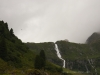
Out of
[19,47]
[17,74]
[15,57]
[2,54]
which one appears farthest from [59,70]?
[17,74]

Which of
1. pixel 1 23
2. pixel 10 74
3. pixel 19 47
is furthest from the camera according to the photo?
pixel 1 23

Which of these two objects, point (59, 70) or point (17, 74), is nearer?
point (17, 74)

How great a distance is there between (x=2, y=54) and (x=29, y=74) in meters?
65.2

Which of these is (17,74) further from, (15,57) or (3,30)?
(3,30)

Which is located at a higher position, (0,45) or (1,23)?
(1,23)

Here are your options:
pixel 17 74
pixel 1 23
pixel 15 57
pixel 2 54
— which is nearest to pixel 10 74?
pixel 17 74

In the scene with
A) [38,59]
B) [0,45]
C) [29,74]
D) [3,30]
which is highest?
[3,30]

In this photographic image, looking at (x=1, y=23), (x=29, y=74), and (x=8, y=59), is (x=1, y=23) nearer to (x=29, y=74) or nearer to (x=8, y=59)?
(x=8, y=59)

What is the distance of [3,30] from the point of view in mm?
155500

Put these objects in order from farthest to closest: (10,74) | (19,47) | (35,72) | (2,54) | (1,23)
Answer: (1,23), (19,47), (2,54), (10,74), (35,72)

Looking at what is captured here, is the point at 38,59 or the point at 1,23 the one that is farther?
the point at 1,23

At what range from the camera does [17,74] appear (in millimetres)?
53219

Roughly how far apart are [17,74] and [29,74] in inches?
301

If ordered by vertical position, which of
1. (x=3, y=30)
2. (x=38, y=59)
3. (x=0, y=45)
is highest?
(x=3, y=30)
